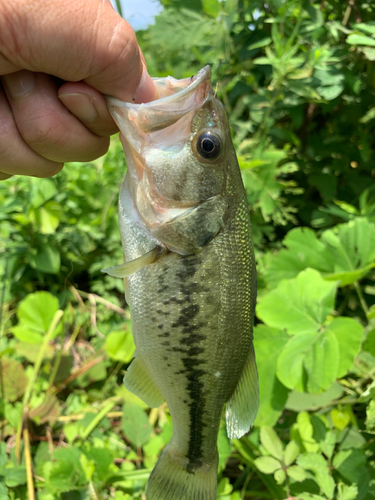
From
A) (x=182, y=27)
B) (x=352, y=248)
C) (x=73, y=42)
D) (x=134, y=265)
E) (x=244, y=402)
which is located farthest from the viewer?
(x=182, y=27)

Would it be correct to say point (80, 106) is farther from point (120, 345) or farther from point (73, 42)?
point (120, 345)

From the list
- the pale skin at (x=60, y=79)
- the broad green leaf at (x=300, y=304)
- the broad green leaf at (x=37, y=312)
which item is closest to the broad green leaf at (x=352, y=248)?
the broad green leaf at (x=300, y=304)

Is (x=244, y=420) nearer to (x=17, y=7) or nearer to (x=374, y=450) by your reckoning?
(x=374, y=450)

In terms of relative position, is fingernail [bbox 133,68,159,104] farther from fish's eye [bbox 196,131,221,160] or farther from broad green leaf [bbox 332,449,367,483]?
broad green leaf [bbox 332,449,367,483]

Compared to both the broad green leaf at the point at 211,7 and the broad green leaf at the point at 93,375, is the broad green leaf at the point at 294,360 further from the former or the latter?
the broad green leaf at the point at 211,7

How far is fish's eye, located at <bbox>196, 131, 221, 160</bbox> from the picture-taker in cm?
107

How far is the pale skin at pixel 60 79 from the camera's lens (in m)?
0.88

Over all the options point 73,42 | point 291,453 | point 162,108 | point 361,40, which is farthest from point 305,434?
point 361,40

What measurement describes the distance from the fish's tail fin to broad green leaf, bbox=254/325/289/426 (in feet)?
1.30

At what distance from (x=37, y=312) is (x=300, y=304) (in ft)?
5.27

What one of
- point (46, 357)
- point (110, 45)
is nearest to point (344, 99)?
point (110, 45)

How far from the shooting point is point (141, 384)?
121 cm

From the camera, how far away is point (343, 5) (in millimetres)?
2381

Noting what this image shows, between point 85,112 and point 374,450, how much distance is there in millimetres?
1806
